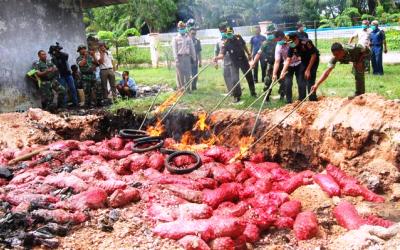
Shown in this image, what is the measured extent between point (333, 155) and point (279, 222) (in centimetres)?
210

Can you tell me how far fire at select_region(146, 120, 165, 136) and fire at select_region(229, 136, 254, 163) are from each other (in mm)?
1965

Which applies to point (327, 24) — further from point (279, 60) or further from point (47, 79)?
point (47, 79)

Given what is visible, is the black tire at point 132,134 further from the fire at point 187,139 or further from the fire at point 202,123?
the fire at point 202,123

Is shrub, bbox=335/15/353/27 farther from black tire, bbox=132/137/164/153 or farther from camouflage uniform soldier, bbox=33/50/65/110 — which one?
black tire, bbox=132/137/164/153

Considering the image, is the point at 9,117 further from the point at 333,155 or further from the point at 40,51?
the point at 333,155

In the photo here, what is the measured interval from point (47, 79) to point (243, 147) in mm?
6051

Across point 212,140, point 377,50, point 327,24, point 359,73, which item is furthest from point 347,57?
point 327,24

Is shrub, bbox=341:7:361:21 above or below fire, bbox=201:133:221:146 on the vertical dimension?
above

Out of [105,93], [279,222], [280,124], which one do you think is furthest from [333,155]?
[105,93]

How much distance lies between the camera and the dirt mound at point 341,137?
632 cm

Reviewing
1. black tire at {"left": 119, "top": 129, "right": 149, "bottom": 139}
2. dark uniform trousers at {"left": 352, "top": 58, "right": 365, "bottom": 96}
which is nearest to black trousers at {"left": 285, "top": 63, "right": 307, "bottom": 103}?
dark uniform trousers at {"left": 352, "top": 58, "right": 365, "bottom": 96}

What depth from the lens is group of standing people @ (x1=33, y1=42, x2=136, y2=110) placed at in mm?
11133

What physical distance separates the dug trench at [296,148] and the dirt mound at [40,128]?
21 mm

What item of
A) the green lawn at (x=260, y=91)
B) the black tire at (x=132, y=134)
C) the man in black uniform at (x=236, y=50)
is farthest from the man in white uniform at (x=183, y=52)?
the black tire at (x=132, y=134)
